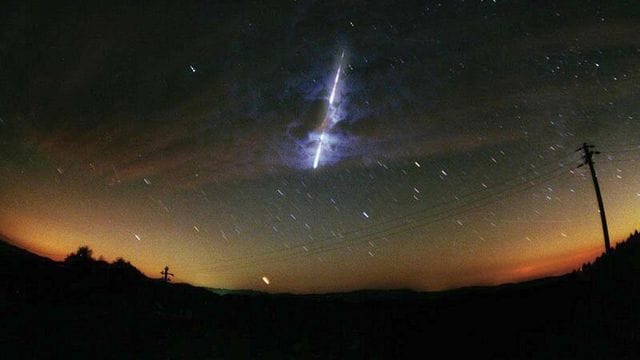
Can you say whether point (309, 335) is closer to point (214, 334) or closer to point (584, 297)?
point (214, 334)

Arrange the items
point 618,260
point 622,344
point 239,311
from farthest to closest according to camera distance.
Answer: point 239,311 → point 618,260 → point 622,344

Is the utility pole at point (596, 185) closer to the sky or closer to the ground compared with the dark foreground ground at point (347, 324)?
closer to the sky

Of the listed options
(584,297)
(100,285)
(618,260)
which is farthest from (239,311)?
(618,260)

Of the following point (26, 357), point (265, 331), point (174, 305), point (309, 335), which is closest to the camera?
point (26, 357)

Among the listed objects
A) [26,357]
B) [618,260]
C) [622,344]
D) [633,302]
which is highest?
[618,260]

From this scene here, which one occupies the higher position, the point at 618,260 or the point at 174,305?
the point at 618,260

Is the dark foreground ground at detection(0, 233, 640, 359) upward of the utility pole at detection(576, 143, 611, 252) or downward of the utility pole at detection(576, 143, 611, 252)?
downward

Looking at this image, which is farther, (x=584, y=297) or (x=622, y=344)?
(x=584, y=297)

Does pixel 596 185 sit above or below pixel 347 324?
above
